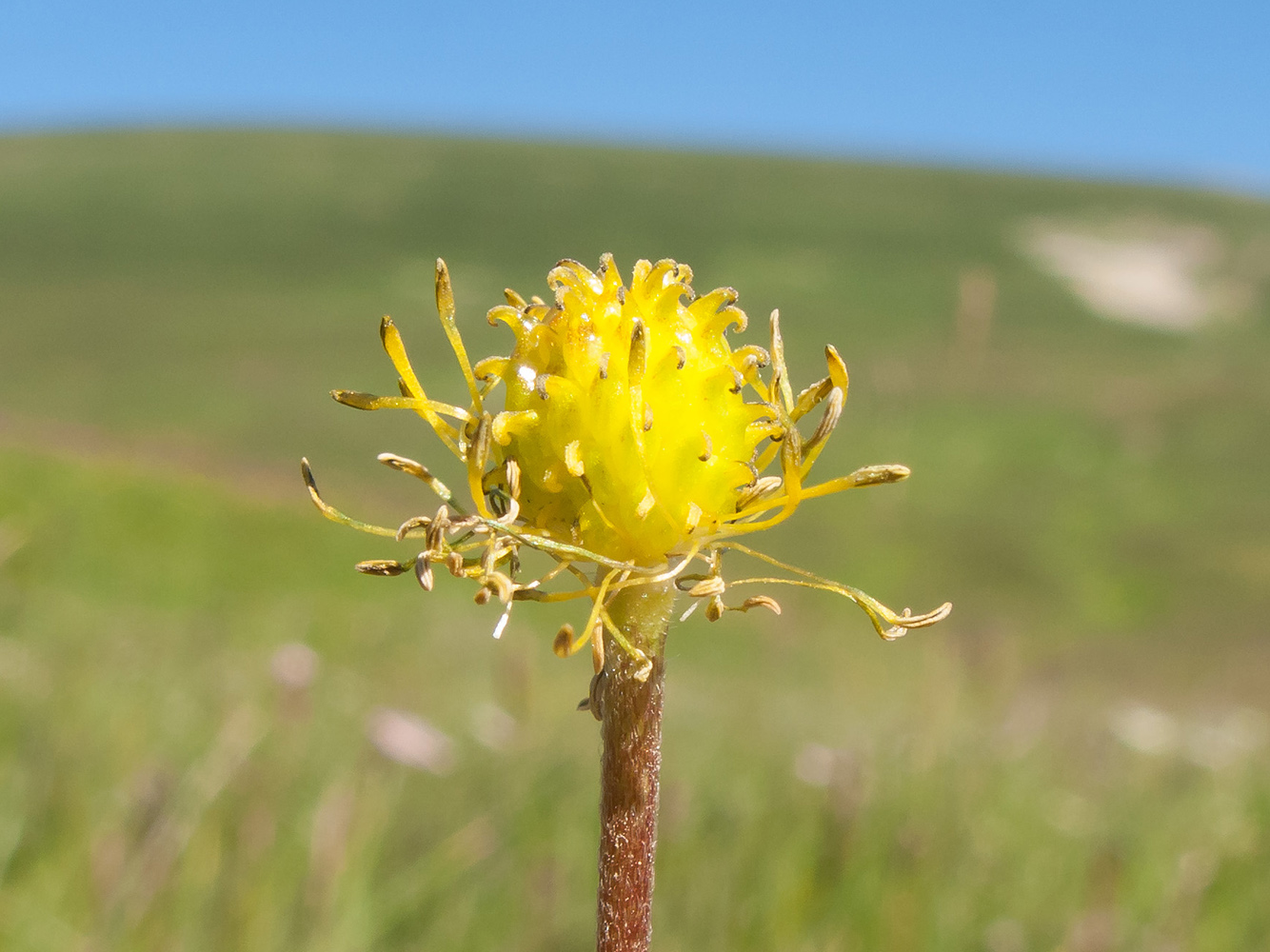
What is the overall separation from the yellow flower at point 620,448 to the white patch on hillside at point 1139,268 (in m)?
54.5

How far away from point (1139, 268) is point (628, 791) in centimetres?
6535

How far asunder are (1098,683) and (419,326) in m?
29.8

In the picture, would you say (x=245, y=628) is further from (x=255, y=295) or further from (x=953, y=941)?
(x=255, y=295)


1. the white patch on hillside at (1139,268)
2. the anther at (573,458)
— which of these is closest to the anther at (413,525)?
the anther at (573,458)

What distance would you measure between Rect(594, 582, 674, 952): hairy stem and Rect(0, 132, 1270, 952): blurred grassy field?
51.4 inches

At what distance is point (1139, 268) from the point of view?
60594 mm

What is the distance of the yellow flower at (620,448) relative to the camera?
1054 millimetres

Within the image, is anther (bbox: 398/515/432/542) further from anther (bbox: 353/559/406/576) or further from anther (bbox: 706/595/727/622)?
anther (bbox: 706/595/727/622)

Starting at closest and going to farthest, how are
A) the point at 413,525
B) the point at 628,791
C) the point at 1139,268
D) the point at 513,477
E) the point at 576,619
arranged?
the point at 628,791
the point at 513,477
the point at 413,525
the point at 576,619
the point at 1139,268

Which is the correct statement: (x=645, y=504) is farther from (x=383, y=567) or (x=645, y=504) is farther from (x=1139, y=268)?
(x=1139, y=268)

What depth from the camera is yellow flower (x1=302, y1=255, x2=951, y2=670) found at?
3.46ft

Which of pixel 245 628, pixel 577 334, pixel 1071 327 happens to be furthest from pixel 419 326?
pixel 577 334

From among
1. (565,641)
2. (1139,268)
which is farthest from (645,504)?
(1139,268)

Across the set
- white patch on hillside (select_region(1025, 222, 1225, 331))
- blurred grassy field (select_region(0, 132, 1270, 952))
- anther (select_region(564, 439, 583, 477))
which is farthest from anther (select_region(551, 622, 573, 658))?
white patch on hillside (select_region(1025, 222, 1225, 331))
